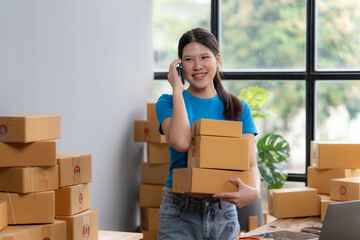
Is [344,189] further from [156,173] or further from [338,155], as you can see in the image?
[156,173]

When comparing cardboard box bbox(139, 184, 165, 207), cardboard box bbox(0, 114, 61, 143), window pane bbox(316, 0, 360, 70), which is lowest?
cardboard box bbox(139, 184, 165, 207)

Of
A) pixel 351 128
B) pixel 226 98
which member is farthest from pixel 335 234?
pixel 351 128

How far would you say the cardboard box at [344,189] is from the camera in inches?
128

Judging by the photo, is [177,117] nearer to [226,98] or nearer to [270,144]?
[226,98]

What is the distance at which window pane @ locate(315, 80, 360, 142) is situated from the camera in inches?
177

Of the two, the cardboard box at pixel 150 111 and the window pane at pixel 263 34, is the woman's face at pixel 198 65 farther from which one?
the window pane at pixel 263 34

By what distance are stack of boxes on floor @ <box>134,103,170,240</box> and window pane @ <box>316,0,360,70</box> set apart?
1.46m

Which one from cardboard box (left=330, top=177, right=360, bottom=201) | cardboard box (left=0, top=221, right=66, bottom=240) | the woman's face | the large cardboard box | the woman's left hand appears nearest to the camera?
the woman's left hand

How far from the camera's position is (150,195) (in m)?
4.32

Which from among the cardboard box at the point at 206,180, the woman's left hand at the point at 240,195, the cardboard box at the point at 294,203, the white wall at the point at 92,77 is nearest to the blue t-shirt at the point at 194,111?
the cardboard box at the point at 206,180

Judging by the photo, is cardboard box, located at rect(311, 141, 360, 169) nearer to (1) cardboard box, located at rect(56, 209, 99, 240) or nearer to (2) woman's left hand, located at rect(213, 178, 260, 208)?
(1) cardboard box, located at rect(56, 209, 99, 240)

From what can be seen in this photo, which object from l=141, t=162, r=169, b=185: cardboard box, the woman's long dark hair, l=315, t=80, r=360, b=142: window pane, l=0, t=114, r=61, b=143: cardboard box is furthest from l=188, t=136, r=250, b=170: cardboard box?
l=315, t=80, r=360, b=142: window pane

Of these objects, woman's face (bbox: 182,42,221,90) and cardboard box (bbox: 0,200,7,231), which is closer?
woman's face (bbox: 182,42,221,90)

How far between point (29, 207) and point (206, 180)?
0.99 meters
